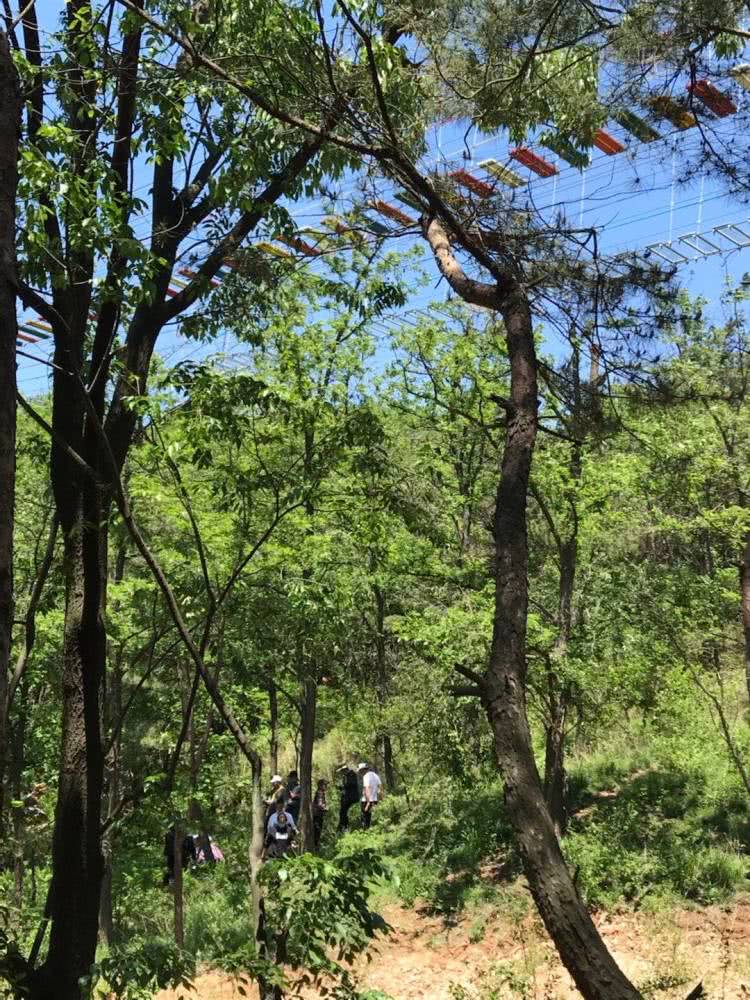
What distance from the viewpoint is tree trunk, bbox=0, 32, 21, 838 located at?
7.41ft

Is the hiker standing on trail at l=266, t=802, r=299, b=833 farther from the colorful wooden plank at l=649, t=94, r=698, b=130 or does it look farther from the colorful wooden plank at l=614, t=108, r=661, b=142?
the colorful wooden plank at l=649, t=94, r=698, b=130

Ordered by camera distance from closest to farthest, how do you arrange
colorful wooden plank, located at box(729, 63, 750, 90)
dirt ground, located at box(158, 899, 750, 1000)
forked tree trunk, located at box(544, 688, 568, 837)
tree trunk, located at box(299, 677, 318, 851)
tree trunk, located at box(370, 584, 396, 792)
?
colorful wooden plank, located at box(729, 63, 750, 90) → dirt ground, located at box(158, 899, 750, 1000) → forked tree trunk, located at box(544, 688, 568, 837) → tree trunk, located at box(299, 677, 318, 851) → tree trunk, located at box(370, 584, 396, 792)

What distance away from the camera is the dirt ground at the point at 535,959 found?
25.8 feet

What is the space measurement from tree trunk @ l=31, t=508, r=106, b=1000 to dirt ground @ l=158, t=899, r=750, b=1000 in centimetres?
420

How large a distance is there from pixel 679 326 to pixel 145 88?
3.74 meters

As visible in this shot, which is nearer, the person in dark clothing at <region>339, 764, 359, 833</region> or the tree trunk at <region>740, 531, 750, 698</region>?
the tree trunk at <region>740, 531, 750, 698</region>

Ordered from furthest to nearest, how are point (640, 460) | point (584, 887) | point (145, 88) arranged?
point (640, 460) < point (584, 887) < point (145, 88)

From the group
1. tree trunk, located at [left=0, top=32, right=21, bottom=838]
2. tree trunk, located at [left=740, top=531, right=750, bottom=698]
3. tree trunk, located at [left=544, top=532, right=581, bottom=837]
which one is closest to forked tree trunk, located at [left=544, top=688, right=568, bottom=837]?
tree trunk, located at [left=544, top=532, right=581, bottom=837]

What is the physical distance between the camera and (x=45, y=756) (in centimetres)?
1244

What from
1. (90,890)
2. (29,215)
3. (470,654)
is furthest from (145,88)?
(470,654)

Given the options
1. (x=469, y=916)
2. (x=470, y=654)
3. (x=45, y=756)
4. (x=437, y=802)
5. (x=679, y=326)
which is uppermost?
(x=679, y=326)

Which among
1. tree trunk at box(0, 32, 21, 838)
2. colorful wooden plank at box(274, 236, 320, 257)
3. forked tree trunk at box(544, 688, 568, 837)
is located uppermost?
colorful wooden plank at box(274, 236, 320, 257)

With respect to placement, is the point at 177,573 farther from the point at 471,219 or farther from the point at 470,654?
the point at 471,219

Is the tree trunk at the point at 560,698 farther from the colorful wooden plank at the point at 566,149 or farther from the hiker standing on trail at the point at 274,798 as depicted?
the colorful wooden plank at the point at 566,149
